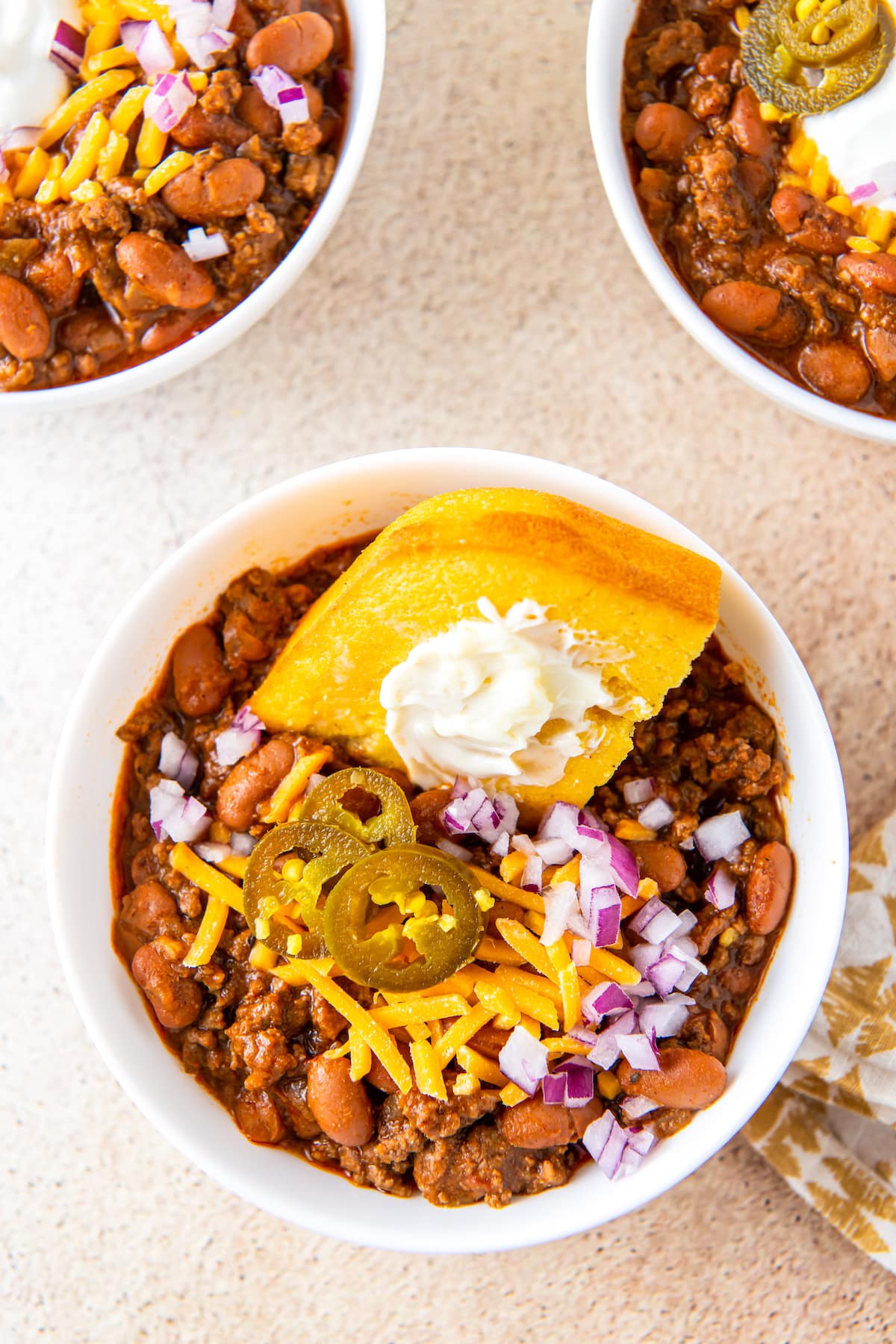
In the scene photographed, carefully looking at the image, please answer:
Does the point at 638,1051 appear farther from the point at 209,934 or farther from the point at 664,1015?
the point at 209,934

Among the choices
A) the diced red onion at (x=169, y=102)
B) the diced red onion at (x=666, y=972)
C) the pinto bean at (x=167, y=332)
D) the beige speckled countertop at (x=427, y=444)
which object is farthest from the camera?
the beige speckled countertop at (x=427, y=444)

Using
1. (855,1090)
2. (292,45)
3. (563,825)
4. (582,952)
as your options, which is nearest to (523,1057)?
(582,952)

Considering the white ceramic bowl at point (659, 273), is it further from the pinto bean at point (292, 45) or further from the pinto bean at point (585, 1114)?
the pinto bean at point (585, 1114)

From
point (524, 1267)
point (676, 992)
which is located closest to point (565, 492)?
point (676, 992)

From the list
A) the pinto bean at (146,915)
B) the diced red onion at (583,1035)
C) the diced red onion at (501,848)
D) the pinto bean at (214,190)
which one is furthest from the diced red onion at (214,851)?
the pinto bean at (214,190)

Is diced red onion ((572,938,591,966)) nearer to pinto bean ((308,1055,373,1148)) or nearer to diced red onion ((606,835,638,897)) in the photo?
diced red onion ((606,835,638,897))
